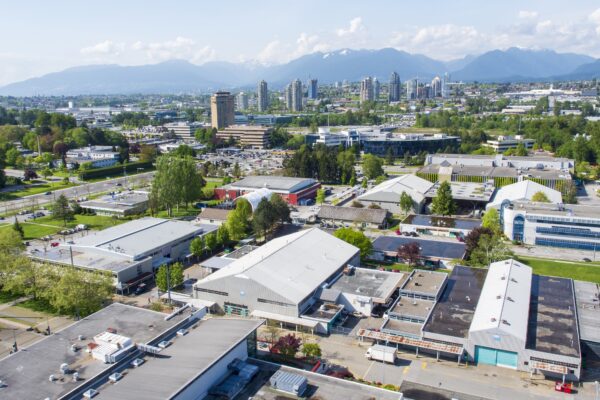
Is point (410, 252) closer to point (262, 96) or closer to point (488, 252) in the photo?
point (488, 252)

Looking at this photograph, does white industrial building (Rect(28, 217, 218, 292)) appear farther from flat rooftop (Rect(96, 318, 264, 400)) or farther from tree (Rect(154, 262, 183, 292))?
flat rooftop (Rect(96, 318, 264, 400))

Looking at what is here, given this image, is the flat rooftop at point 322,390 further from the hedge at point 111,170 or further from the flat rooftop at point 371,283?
the hedge at point 111,170

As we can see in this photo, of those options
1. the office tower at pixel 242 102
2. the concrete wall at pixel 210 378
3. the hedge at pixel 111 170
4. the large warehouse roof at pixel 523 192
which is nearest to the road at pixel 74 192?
the hedge at pixel 111 170

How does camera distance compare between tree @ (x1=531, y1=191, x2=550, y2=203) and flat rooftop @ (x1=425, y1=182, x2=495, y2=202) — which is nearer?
tree @ (x1=531, y1=191, x2=550, y2=203)

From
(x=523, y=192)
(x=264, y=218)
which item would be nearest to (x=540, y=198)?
(x=523, y=192)

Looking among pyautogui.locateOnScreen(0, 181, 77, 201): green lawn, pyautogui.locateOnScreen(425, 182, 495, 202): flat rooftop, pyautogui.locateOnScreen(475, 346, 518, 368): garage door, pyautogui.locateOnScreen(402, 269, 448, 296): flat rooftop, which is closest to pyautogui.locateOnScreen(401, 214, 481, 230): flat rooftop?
pyautogui.locateOnScreen(425, 182, 495, 202): flat rooftop

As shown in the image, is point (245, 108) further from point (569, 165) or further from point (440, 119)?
point (569, 165)
